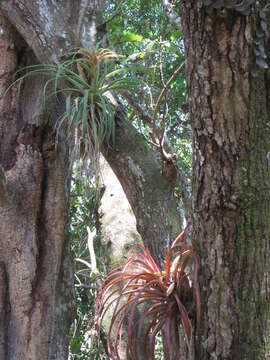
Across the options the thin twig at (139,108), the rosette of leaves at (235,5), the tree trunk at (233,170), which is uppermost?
the thin twig at (139,108)

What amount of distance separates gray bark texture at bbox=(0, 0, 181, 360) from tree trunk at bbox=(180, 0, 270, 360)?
→ 889mm

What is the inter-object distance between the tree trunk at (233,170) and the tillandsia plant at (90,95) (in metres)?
0.85

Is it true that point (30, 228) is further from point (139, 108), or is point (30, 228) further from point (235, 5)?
→ point (235, 5)

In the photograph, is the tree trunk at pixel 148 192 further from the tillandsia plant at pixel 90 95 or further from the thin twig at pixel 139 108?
the thin twig at pixel 139 108

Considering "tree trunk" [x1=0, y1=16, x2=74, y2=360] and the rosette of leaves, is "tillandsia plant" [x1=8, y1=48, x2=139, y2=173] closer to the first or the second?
"tree trunk" [x1=0, y1=16, x2=74, y2=360]

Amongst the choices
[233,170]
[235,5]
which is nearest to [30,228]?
[233,170]

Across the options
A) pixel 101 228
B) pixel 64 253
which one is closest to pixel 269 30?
pixel 64 253

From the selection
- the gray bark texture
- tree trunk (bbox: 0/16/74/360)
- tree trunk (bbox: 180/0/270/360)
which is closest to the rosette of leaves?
tree trunk (bbox: 180/0/270/360)

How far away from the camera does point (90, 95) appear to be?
2137 millimetres

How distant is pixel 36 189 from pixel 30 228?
0.20 metres

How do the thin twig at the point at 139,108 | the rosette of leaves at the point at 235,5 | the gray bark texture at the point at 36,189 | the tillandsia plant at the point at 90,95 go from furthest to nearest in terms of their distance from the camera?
the thin twig at the point at 139,108 → the gray bark texture at the point at 36,189 → the tillandsia plant at the point at 90,95 → the rosette of leaves at the point at 235,5

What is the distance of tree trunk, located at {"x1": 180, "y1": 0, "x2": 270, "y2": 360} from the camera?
4.01ft

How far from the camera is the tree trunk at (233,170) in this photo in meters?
1.22

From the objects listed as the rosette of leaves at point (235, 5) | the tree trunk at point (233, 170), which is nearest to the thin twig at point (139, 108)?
the tree trunk at point (233, 170)
